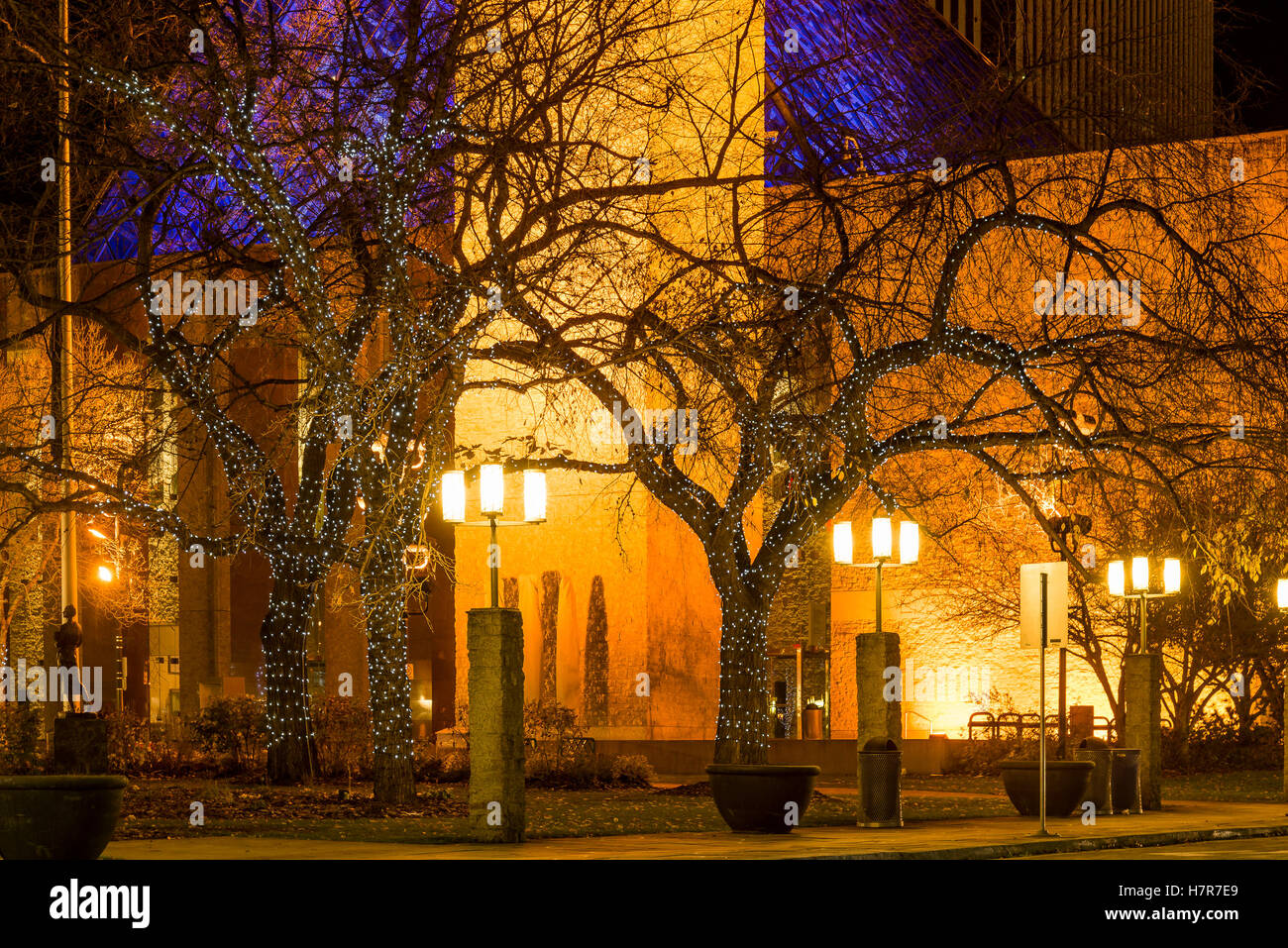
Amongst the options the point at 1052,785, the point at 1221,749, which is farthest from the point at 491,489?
the point at 1221,749

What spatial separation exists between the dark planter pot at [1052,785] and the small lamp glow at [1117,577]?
3966 millimetres

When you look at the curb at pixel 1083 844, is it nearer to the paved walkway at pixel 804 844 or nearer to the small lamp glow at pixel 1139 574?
the paved walkway at pixel 804 844

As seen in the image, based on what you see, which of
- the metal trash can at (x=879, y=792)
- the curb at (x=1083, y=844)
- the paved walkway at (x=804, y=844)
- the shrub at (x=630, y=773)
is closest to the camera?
the paved walkway at (x=804, y=844)

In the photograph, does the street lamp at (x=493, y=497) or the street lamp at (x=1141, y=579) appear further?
the street lamp at (x=1141, y=579)

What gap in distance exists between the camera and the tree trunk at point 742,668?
2641 cm

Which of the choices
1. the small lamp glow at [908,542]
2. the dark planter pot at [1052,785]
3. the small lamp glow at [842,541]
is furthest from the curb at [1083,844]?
the small lamp glow at [842,541]

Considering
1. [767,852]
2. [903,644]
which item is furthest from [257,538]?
[903,644]

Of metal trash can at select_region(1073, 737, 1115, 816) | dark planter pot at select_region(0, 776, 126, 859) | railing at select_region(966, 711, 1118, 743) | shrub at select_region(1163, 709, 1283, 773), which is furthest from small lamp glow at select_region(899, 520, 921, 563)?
shrub at select_region(1163, 709, 1283, 773)

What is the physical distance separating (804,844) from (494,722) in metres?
3.49

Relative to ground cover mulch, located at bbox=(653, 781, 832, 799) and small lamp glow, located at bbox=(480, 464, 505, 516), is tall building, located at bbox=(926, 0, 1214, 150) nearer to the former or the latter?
small lamp glow, located at bbox=(480, 464, 505, 516)

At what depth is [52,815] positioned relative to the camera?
1445 centimetres

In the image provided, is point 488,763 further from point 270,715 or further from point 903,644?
point 903,644

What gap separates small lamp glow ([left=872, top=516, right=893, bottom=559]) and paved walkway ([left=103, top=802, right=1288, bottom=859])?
3.54 m
